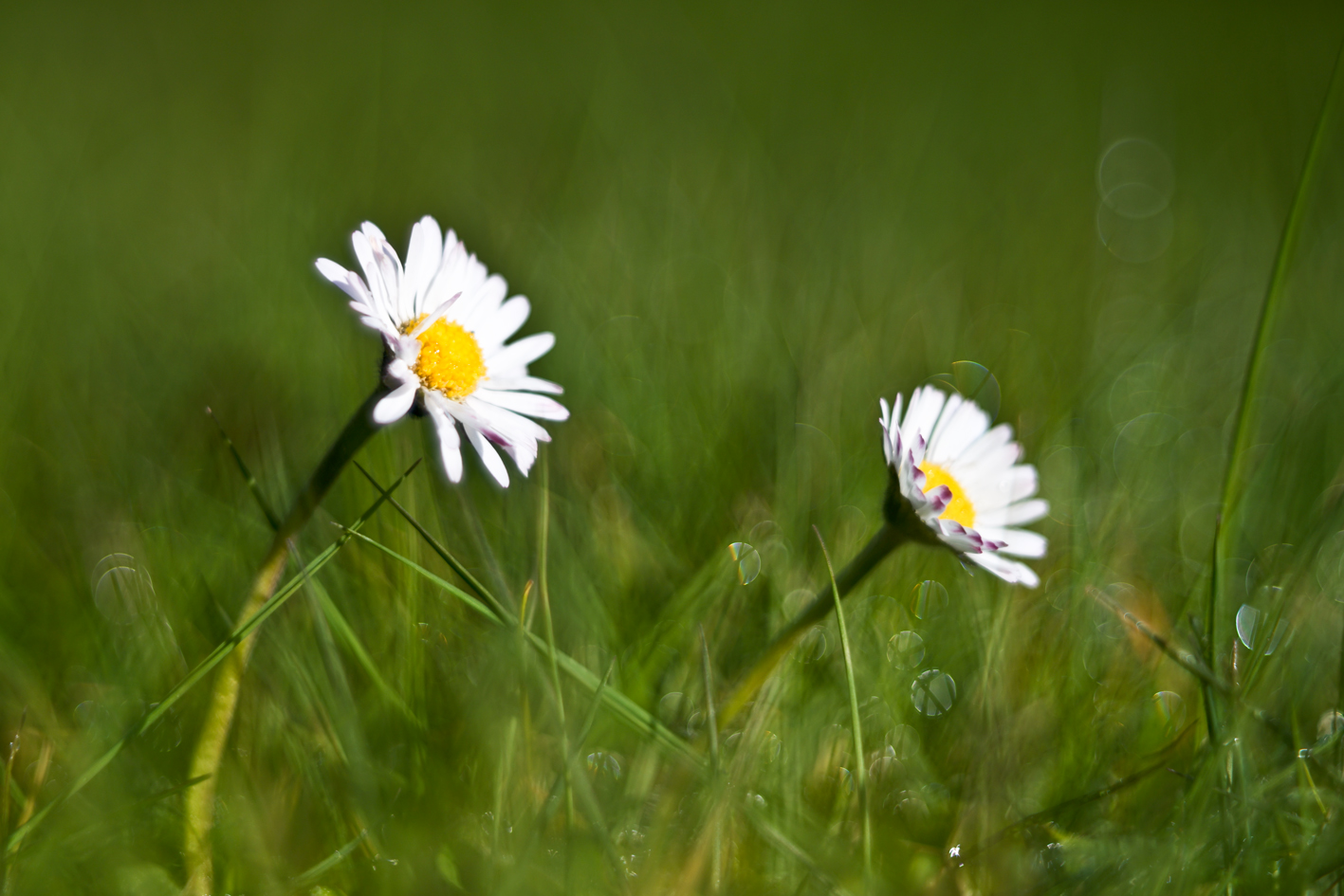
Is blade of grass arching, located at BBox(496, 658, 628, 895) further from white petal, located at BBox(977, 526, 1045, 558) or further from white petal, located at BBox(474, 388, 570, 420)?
white petal, located at BBox(977, 526, 1045, 558)

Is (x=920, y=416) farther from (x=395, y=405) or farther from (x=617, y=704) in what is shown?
(x=395, y=405)

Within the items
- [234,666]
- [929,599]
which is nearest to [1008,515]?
[929,599]

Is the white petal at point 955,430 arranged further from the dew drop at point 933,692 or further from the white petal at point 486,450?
the white petal at point 486,450

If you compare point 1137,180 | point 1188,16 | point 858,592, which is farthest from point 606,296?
point 1188,16

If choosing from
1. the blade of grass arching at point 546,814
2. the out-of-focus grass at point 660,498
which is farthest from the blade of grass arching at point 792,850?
the blade of grass arching at point 546,814

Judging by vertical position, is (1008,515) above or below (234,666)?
above

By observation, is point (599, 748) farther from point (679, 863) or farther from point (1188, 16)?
point (1188, 16)

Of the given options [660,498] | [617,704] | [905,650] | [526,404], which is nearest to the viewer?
[617,704]
